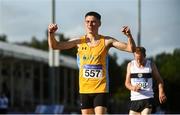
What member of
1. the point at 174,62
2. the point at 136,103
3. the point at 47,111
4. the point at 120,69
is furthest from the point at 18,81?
the point at 136,103

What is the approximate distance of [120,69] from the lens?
80500 mm

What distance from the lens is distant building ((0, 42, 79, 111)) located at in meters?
76.5

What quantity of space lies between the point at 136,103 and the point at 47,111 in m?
28.6

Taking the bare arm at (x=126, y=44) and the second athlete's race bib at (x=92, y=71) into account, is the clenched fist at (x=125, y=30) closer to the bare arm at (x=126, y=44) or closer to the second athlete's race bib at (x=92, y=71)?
the bare arm at (x=126, y=44)

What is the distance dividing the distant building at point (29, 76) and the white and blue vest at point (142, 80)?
185 feet

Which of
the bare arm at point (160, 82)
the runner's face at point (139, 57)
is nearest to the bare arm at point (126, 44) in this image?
the bare arm at point (160, 82)

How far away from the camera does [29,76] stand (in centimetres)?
9212

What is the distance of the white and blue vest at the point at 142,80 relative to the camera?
45.9 feet

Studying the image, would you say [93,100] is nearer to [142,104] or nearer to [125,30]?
[125,30]

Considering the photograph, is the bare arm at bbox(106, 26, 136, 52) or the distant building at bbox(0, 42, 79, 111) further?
the distant building at bbox(0, 42, 79, 111)

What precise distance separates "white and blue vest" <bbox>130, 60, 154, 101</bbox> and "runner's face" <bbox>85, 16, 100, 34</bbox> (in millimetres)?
3257

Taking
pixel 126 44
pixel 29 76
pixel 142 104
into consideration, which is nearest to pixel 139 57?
pixel 142 104

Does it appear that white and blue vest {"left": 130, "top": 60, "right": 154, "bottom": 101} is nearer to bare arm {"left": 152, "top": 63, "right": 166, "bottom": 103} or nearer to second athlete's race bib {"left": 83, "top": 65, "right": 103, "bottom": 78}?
bare arm {"left": 152, "top": 63, "right": 166, "bottom": 103}

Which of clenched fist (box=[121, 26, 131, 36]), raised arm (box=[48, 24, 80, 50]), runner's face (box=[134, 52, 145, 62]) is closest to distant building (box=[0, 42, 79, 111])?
runner's face (box=[134, 52, 145, 62])
